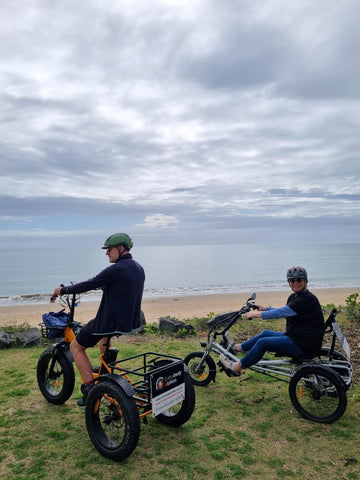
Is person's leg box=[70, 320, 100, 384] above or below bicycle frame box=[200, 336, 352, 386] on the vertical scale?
above

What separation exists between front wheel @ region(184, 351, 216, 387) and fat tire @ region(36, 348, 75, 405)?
1.90m

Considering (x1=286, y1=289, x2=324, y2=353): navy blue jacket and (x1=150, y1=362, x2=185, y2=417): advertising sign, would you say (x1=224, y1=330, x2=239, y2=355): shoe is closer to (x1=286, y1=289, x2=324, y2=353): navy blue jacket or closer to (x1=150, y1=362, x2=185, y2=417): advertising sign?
(x1=286, y1=289, x2=324, y2=353): navy blue jacket

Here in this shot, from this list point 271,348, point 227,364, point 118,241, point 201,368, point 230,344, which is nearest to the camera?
point 118,241

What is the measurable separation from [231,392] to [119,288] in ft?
9.21

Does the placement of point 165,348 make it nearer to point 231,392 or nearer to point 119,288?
point 231,392

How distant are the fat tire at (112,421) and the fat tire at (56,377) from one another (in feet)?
2.91

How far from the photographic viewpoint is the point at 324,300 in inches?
→ 891

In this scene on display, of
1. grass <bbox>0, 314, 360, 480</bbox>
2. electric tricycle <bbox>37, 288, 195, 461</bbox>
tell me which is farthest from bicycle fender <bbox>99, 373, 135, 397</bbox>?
grass <bbox>0, 314, 360, 480</bbox>

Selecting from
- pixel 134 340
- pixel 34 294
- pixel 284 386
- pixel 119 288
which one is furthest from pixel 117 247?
pixel 34 294

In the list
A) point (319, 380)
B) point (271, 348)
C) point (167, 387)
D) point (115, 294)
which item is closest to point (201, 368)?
point (271, 348)

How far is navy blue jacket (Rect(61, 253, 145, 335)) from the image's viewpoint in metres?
3.89

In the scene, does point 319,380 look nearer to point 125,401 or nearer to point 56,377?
point 125,401

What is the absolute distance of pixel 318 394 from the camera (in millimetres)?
4531

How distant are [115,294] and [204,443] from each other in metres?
1.97
